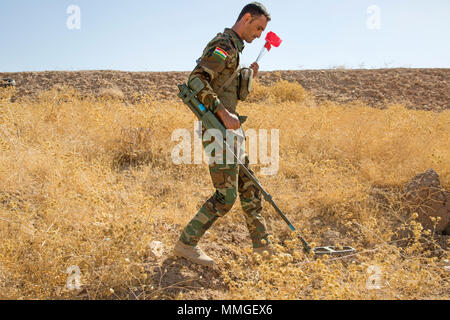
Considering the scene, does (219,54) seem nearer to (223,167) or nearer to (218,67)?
(218,67)

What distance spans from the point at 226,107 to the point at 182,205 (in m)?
1.68

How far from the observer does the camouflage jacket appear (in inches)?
103

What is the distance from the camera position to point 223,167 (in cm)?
270

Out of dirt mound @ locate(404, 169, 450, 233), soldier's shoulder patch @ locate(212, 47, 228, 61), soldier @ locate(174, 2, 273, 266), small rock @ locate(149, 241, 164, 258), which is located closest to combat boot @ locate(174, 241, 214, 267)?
soldier @ locate(174, 2, 273, 266)

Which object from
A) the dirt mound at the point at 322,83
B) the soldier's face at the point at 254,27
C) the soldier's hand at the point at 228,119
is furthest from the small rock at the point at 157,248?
the dirt mound at the point at 322,83

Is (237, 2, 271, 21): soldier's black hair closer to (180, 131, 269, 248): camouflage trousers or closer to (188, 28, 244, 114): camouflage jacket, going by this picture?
(188, 28, 244, 114): camouflage jacket

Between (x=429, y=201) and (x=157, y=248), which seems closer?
(x=157, y=248)

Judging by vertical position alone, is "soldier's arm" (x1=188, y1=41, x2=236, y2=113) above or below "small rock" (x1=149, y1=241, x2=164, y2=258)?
above

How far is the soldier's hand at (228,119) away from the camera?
2633 mm

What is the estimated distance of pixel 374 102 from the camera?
9750 mm

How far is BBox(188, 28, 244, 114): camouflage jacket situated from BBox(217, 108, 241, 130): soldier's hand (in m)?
0.04

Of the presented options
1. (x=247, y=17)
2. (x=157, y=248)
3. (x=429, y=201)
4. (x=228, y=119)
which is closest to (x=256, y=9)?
(x=247, y=17)

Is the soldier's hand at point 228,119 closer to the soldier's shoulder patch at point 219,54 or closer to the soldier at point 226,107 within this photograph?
the soldier at point 226,107
